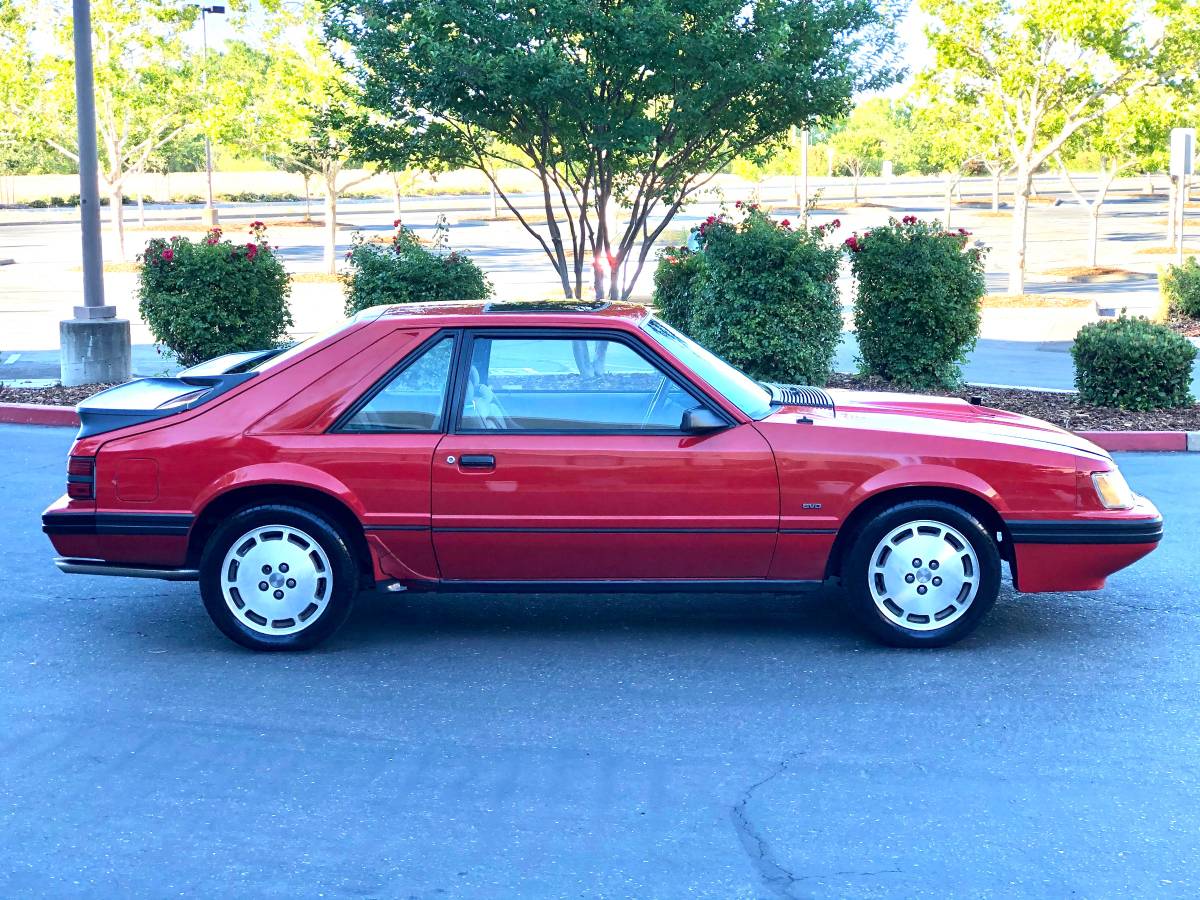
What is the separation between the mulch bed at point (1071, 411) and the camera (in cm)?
1219

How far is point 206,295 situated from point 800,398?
912 centimetres

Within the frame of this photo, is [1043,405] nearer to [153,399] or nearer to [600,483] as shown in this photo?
[600,483]

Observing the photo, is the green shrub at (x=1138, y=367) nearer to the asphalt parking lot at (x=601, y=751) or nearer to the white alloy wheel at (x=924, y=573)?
the asphalt parking lot at (x=601, y=751)

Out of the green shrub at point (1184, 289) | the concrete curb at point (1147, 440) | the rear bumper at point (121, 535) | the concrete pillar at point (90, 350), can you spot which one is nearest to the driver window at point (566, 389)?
the rear bumper at point (121, 535)

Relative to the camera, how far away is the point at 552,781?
4.96 m

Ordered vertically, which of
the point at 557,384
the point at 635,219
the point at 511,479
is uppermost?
the point at 635,219

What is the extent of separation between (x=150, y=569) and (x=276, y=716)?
1.18 m

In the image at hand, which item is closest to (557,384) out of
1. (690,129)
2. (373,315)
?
(373,315)


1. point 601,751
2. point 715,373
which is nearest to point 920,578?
point 715,373

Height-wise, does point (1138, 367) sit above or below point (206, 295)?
below

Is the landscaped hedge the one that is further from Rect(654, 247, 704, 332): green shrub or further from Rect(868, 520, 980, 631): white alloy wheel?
Rect(868, 520, 980, 631): white alloy wheel

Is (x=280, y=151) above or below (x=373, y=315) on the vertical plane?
above

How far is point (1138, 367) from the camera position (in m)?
12.6

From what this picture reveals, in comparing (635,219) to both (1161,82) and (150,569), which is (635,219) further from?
(1161,82)
